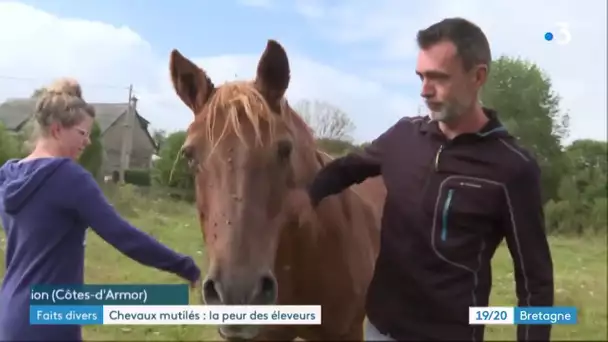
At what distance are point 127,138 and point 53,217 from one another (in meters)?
1.26

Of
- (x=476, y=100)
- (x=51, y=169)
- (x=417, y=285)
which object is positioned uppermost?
(x=476, y=100)

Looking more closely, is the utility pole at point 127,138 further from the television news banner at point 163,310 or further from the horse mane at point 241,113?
the horse mane at point 241,113

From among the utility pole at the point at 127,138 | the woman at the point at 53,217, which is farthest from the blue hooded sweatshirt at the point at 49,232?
the utility pole at the point at 127,138

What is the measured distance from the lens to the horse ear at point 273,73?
4.39 ft

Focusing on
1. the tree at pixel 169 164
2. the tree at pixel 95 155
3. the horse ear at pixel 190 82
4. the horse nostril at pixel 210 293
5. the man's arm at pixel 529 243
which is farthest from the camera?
the tree at pixel 95 155

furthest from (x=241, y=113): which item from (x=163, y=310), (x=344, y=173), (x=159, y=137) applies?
(x=159, y=137)

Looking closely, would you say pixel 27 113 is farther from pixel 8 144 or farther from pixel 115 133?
pixel 115 133

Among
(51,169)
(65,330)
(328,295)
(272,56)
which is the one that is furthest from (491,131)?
(65,330)

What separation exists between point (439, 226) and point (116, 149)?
1679 millimetres

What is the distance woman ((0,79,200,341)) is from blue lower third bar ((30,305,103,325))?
2cm

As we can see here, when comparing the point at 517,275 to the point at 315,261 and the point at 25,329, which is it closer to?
the point at 315,261

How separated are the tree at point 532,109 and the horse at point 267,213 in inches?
39.7

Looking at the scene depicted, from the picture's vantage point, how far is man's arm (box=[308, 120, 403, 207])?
1304 millimetres

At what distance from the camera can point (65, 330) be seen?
1303 mm
